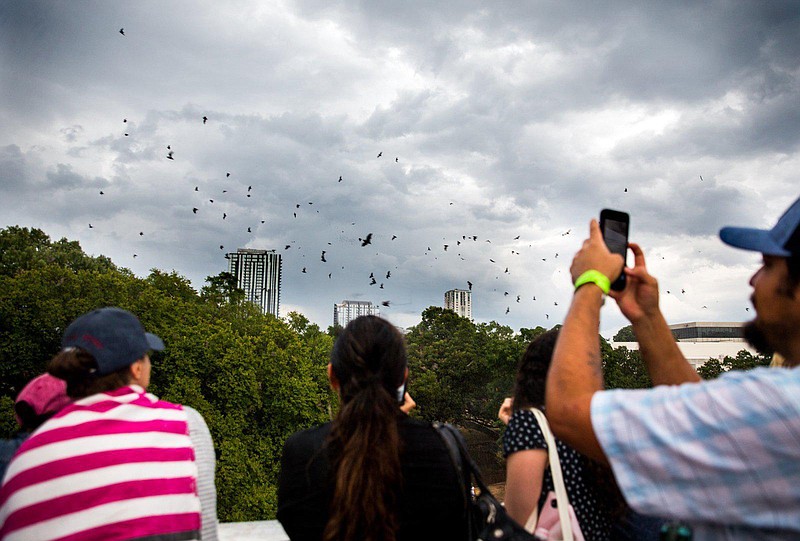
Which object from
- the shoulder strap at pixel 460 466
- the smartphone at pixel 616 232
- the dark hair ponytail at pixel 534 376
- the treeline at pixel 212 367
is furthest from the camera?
the treeline at pixel 212 367

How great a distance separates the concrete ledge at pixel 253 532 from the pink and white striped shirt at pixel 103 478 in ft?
8.33

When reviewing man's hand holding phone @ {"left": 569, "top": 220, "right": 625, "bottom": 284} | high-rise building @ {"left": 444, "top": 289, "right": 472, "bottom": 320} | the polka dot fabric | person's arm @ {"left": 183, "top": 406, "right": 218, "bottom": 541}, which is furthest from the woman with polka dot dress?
high-rise building @ {"left": 444, "top": 289, "right": 472, "bottom": 320}

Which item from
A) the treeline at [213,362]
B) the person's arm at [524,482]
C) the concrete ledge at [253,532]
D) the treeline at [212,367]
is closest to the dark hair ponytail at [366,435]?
the person's arm at [524,482]

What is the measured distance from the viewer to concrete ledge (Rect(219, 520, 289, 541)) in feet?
15.7

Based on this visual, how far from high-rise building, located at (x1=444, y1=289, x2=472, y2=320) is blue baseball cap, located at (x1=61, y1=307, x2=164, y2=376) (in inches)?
4615

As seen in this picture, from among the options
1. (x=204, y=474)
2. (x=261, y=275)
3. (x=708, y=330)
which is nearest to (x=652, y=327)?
(x=204, y=474)

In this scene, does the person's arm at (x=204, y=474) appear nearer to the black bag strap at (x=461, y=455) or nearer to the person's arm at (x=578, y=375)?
the black bag strap at (x=461, y=455)

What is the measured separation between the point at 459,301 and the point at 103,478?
4757 inches

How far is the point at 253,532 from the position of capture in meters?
5.00

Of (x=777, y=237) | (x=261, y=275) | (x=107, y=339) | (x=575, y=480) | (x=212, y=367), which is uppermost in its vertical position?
(x=261, y=275)

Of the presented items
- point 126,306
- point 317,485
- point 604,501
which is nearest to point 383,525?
point 317,485

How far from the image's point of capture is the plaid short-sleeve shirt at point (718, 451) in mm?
1248

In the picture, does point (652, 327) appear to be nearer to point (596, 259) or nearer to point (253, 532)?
point (596, 259)

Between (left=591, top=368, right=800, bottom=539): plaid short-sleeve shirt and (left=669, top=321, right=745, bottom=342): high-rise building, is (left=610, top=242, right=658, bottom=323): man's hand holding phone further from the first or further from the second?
(left=669, top=321, right=745, bottom=342): high-rise building
